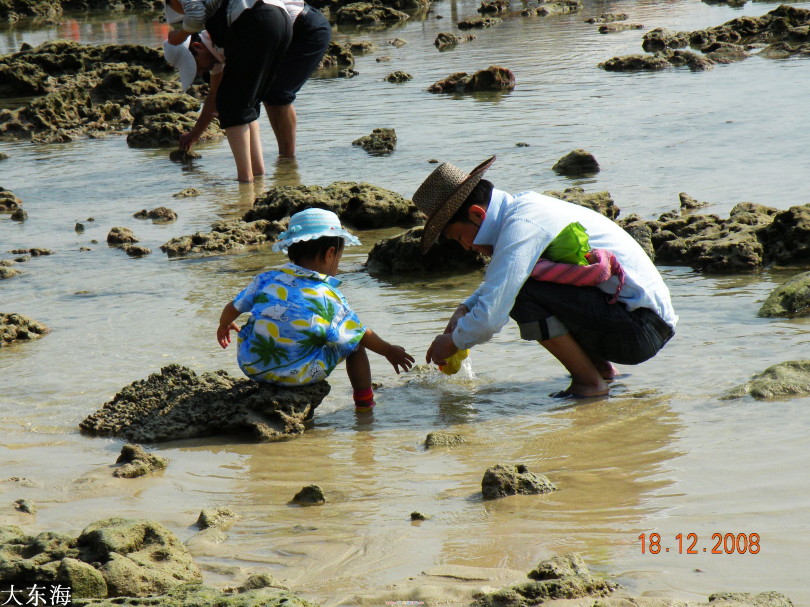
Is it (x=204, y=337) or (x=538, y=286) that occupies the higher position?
(x=538, y=286)

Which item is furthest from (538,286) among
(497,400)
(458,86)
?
(458,86)

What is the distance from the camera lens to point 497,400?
4.31 meters

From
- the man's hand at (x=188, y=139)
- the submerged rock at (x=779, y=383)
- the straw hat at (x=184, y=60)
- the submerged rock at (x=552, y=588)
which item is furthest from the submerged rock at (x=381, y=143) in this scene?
the submerged rock at (x=552, y=588)

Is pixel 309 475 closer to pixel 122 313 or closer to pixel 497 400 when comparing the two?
pixel 497 400

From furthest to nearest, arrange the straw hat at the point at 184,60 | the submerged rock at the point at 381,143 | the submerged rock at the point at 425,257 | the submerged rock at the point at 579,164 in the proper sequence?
1. the submerged rock at the point at 381,143
2. the submerged rock at the point at 579,164
3. the straw hat at the point at 184,60
4. the submerged rock at the point at 425,257

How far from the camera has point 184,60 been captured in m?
8.02

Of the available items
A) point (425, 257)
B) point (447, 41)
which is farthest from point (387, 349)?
point (447, 41)

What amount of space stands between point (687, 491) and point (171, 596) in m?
1.65

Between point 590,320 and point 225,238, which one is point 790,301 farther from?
point 225,238

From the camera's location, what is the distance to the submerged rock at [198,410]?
13.1ft

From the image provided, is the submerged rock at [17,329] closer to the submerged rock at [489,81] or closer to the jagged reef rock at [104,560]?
the jagged reef rock at [104,560]

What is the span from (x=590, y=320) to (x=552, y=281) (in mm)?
232

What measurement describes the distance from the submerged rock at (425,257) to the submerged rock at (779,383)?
2.43 meters
